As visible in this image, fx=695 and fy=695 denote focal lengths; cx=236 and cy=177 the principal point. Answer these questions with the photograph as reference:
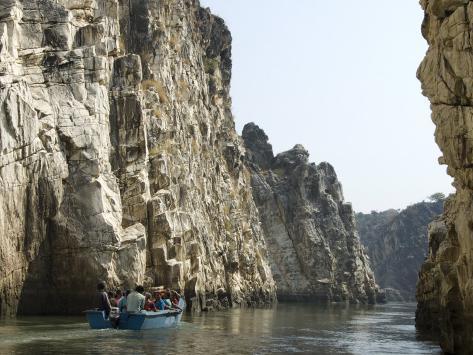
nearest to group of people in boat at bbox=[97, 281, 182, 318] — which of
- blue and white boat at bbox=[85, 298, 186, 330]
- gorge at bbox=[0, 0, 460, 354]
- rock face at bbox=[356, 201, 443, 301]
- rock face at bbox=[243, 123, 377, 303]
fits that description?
blue and white boat at bbox=[85, 298, 186, 330]

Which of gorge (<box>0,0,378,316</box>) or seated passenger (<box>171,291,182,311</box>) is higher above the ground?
gorge (<box>0,0,378,316</box>)

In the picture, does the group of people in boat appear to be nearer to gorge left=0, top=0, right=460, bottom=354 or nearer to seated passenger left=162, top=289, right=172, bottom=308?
seated passenger left=162, top=289, right=172, bottom=308

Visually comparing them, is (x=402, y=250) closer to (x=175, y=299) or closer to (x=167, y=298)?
(x=175, y=299)

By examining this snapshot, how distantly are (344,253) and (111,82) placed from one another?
290ft

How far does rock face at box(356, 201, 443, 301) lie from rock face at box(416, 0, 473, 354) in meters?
142

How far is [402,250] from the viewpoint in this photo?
178 m

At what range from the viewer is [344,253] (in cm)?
13450

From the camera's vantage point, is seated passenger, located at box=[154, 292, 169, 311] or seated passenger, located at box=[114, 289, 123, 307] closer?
seated passenger, located at box=[114, 289, 123, 307]

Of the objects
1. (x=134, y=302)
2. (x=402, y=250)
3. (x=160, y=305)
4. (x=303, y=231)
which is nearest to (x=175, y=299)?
(x=160, y=305)

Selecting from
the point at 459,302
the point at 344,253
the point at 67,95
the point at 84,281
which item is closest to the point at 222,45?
the point at 344,253

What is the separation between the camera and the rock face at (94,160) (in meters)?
42.3

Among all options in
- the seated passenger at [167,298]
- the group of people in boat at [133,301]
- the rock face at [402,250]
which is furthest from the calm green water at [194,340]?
the rock face at [402,250]

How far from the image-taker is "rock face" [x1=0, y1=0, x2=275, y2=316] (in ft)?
139

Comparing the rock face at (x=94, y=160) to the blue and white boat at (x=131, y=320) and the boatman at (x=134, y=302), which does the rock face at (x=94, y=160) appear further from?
the boatman at (x=134, y=302)
